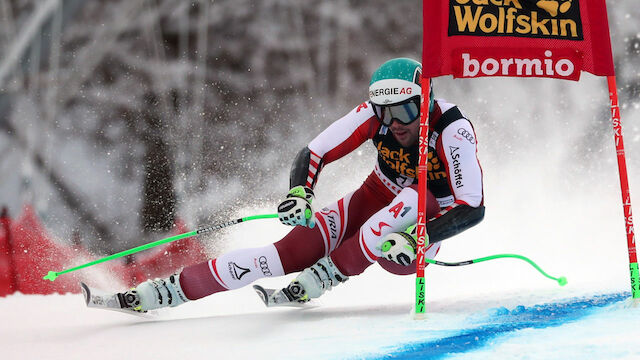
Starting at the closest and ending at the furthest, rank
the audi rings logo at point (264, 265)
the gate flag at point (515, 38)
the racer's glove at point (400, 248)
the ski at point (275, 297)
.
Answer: the gate flag at point (515, 38), the racer's glove at point (400, 248), the audi rings logo at point (264, 265), the ski at point (275, 297)

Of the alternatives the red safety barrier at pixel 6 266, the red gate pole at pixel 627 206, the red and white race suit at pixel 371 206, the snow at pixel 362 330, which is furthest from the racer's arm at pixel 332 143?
the red safety barrier at pixel 6 266

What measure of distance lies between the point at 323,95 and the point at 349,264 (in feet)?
17.5

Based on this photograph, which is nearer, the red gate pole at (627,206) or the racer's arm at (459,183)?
the red gate pole at (627,206)

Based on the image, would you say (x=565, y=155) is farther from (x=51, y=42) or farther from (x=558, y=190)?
(x=51, y=42)

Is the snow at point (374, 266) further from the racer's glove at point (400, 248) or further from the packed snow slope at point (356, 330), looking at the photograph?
the racer's glove at point (400, 248)

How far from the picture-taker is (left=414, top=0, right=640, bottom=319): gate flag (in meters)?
3.13

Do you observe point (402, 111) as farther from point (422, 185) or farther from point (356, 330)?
point (356, 330)

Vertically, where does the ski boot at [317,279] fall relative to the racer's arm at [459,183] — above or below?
below

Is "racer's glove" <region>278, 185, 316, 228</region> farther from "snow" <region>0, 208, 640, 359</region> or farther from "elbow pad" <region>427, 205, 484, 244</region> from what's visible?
"elbow pad" <region>427, 205, 484, 244</region>

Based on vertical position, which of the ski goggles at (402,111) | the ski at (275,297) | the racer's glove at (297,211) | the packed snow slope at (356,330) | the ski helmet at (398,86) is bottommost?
the packed snow slope at (356,330)

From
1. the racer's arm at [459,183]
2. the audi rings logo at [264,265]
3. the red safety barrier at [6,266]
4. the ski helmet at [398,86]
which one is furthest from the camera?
the red safety barrier at [6,266]

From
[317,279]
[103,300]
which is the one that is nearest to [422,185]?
[317,279]

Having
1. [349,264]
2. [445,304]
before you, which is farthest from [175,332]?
[445,304]

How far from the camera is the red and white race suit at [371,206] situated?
3.42 meters
